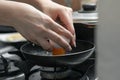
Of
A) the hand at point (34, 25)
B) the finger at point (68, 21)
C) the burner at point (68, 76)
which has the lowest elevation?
the burner at point (68, 76)

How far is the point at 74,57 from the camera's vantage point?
62cm

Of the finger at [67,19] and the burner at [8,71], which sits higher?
the finger at [67,19]

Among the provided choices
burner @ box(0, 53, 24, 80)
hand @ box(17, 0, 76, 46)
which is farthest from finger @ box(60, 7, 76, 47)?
burner @ box(0, 53, 24, 80)

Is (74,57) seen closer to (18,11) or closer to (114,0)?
(18,11)

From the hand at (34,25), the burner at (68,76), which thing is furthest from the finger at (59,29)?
the burner at (68,76)

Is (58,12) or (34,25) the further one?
(58,12)

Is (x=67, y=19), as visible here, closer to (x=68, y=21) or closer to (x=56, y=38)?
(x=68, y=21)

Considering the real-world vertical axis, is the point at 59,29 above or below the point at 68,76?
above

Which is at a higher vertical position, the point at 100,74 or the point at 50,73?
the point at 100,74

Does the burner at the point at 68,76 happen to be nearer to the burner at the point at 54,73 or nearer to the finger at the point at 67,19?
the burner at the point at 54,73

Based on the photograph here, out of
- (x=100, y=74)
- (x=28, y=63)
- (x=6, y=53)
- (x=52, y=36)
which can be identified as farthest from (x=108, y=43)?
(x=6, y=53)

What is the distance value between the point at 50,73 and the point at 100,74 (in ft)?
1.31

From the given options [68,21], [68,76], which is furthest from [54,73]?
[68,21]

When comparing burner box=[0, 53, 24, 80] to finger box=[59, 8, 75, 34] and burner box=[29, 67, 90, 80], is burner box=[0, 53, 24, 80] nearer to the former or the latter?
burner box=[29, 67, 90, 80]
